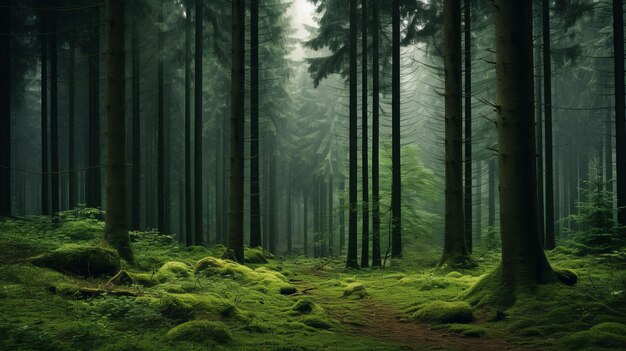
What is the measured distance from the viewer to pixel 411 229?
72.0 ft

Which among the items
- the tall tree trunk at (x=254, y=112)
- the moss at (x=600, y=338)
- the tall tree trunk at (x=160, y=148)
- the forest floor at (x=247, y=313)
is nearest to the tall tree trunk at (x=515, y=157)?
the forest floor at (x=247, y=313)

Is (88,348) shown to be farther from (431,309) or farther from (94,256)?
(431,309)

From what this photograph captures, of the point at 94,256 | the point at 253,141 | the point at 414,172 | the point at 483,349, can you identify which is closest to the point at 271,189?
the point at 414,172

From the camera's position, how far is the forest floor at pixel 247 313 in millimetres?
4824

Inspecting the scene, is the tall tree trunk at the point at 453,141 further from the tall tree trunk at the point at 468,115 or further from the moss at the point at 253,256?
the moss at the point at 253,256

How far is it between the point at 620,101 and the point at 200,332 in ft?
53.7

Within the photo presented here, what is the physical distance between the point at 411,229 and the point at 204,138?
1811cm

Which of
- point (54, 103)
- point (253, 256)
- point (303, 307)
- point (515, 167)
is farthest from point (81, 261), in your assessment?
point (54, 103)

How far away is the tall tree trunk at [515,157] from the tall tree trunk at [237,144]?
7318mm

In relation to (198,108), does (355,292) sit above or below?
below

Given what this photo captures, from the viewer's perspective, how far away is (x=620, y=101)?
14961mm

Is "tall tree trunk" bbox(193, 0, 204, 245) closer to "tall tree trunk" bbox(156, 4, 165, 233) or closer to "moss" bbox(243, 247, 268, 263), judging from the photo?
"tall tree trunk" bbox(156, 4, 165, 233)

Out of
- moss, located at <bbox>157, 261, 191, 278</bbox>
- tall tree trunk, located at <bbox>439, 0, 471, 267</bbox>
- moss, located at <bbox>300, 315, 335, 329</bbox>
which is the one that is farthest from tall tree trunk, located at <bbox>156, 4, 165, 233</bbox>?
moss, located at <bbox>300, 315, 335, 329</bbox>

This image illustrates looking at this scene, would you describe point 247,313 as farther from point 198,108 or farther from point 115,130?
point 198,108
